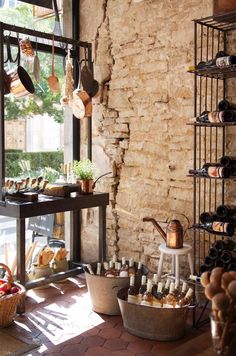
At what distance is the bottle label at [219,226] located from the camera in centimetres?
281

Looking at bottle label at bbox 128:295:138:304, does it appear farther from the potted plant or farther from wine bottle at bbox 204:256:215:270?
the potted plant

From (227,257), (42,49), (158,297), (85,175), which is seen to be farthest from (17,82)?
(227,257)

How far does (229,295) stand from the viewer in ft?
4.39

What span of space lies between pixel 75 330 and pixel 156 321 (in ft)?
1.90

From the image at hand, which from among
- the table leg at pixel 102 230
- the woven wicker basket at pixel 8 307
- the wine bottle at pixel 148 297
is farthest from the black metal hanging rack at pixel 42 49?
the wine bottle at pixel 148 297

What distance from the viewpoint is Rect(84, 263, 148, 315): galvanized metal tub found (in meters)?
3.11

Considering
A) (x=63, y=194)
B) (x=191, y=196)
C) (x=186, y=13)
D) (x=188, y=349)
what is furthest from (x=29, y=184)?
(x=188, y=349)

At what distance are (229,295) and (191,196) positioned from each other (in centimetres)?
221

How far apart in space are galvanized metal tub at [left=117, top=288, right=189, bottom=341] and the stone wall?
1.01 meters

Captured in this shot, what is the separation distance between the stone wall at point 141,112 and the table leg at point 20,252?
1084mm

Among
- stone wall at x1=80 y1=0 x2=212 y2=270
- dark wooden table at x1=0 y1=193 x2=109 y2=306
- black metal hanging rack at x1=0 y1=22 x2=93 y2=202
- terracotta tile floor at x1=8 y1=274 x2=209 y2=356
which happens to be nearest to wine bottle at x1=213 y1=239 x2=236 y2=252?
terracotta tile floor at x1=8 y1=274 x2=209 y2=356

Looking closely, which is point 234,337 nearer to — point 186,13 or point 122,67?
point 186,13

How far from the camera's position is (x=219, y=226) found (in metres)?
2.84

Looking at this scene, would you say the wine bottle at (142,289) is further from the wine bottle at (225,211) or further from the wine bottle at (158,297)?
the wine bottle at (225,211)
